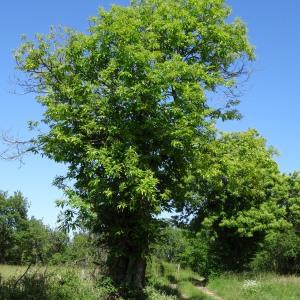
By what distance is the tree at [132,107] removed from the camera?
1880 centimetres

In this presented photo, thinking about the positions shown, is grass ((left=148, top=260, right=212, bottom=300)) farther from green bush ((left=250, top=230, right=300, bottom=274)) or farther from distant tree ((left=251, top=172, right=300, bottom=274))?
distant tree ((left=251, top=172, right=300, bottom=274))

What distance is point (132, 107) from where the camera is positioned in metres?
19.4

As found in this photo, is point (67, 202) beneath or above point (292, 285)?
above

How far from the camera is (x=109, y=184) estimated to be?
63.2 ft

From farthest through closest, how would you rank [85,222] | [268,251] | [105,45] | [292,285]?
[268,251]
[292,285]
[85,222]
[105,45]

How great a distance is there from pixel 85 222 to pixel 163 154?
4.32m

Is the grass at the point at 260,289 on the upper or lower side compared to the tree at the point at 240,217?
lower

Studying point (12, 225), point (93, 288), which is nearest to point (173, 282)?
point (93, 288)

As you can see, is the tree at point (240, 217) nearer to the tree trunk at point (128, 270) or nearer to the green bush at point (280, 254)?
the green bush at point (280, 254)

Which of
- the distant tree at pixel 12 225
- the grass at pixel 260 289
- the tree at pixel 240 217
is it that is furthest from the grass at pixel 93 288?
the distant tree at pixel 12 225

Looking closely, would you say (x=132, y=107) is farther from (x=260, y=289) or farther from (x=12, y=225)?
(x=12, y=225)

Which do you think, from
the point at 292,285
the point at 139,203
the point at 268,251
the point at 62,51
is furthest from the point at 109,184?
the point at 268,251

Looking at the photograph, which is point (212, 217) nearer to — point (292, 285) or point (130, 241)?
point (292, 285)

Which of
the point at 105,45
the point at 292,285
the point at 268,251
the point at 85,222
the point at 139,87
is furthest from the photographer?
the point at 268,251
